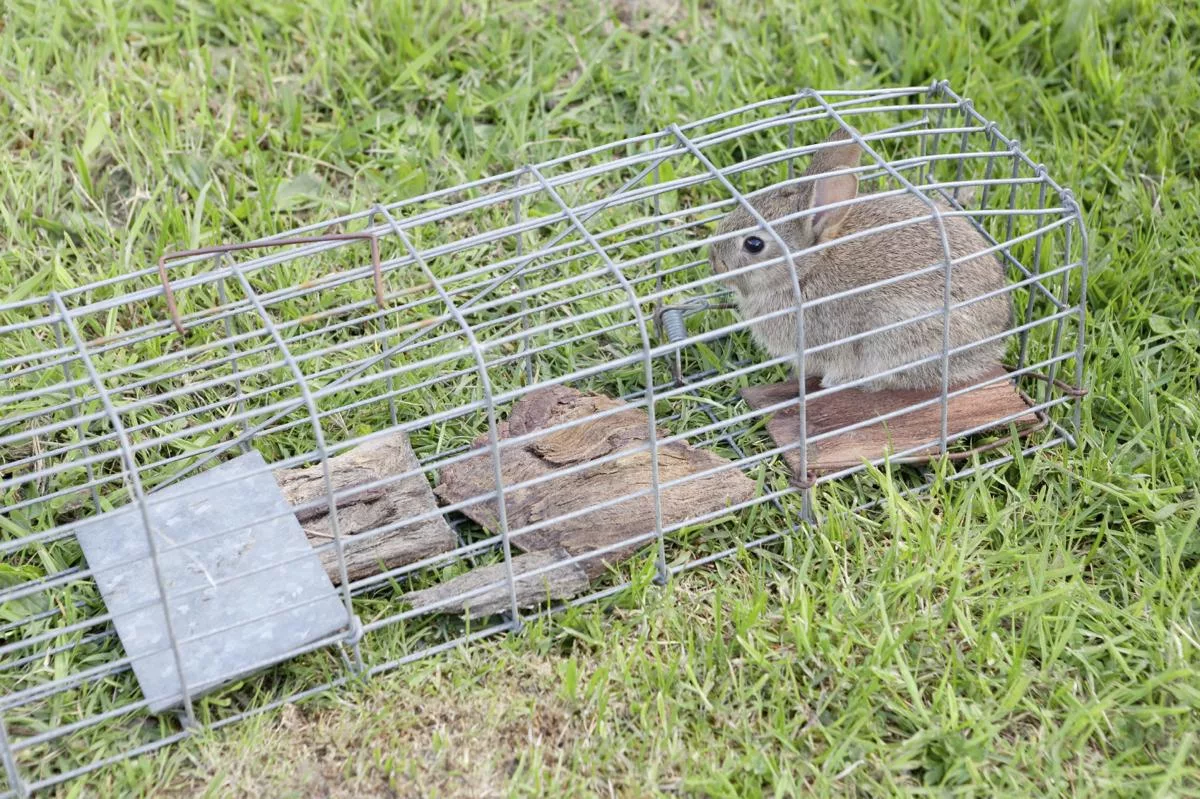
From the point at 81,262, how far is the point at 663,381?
205 cm

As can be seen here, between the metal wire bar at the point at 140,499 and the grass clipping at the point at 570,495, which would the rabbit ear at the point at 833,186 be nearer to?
the grass clipping at the point at 570,495

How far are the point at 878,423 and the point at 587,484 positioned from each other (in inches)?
36.8

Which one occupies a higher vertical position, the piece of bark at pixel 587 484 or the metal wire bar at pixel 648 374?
the metal wire bar at pixel 648 374

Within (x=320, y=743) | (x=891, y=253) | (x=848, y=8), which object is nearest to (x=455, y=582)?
(x=320, y=743)

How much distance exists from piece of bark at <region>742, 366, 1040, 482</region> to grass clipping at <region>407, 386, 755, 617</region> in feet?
0.84

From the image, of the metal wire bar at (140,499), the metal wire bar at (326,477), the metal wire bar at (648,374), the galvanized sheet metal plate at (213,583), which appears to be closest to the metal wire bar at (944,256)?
the metal wire bar at (648,374)

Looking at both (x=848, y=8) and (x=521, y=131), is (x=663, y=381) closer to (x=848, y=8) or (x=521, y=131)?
(x=521, y=131)

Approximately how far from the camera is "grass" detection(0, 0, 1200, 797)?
11.1 feet

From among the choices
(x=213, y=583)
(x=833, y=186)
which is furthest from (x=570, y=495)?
(x=833, y=186)

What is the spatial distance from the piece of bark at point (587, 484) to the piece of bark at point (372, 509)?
12 centimetres

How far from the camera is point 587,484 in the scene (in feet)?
13.2

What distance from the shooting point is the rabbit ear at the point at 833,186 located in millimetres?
4102

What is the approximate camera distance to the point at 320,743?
3438 mm

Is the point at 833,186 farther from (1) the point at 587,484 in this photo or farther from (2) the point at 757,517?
(1) the point at 587,484
